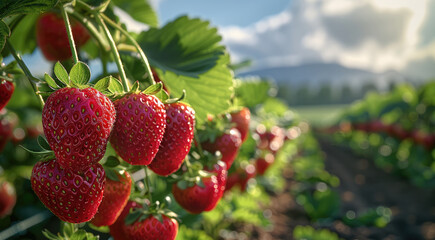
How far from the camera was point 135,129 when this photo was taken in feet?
2.16

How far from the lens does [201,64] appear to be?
0.88 metres

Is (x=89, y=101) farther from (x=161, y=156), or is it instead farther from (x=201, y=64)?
(x=201, y=64)

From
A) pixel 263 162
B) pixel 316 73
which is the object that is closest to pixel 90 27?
pixel 263 162

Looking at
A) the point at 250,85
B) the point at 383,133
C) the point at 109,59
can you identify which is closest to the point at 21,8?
the point at 109,59

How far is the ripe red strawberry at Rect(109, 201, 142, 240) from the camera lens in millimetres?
856

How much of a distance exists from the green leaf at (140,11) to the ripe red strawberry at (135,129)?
615 millimetres

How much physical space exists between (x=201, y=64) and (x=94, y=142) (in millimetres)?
347

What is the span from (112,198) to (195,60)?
0.34 metres

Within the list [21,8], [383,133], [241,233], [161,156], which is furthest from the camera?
[383,133]

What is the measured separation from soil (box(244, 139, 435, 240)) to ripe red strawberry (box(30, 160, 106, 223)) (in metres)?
2.55

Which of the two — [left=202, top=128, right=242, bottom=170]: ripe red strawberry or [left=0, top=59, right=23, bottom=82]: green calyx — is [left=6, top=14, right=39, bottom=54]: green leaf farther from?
[left=202, top=128, right=242, bottom=170]: ripe red strawberry

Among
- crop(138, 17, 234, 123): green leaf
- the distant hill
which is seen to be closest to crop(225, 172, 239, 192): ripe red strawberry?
crop(138, 17, 234, 123): green leaf

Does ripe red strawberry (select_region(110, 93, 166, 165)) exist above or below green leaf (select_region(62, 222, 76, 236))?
above

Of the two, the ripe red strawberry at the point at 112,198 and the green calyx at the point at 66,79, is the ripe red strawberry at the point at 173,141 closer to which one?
the ripe red strawberry at the point at 112,198
